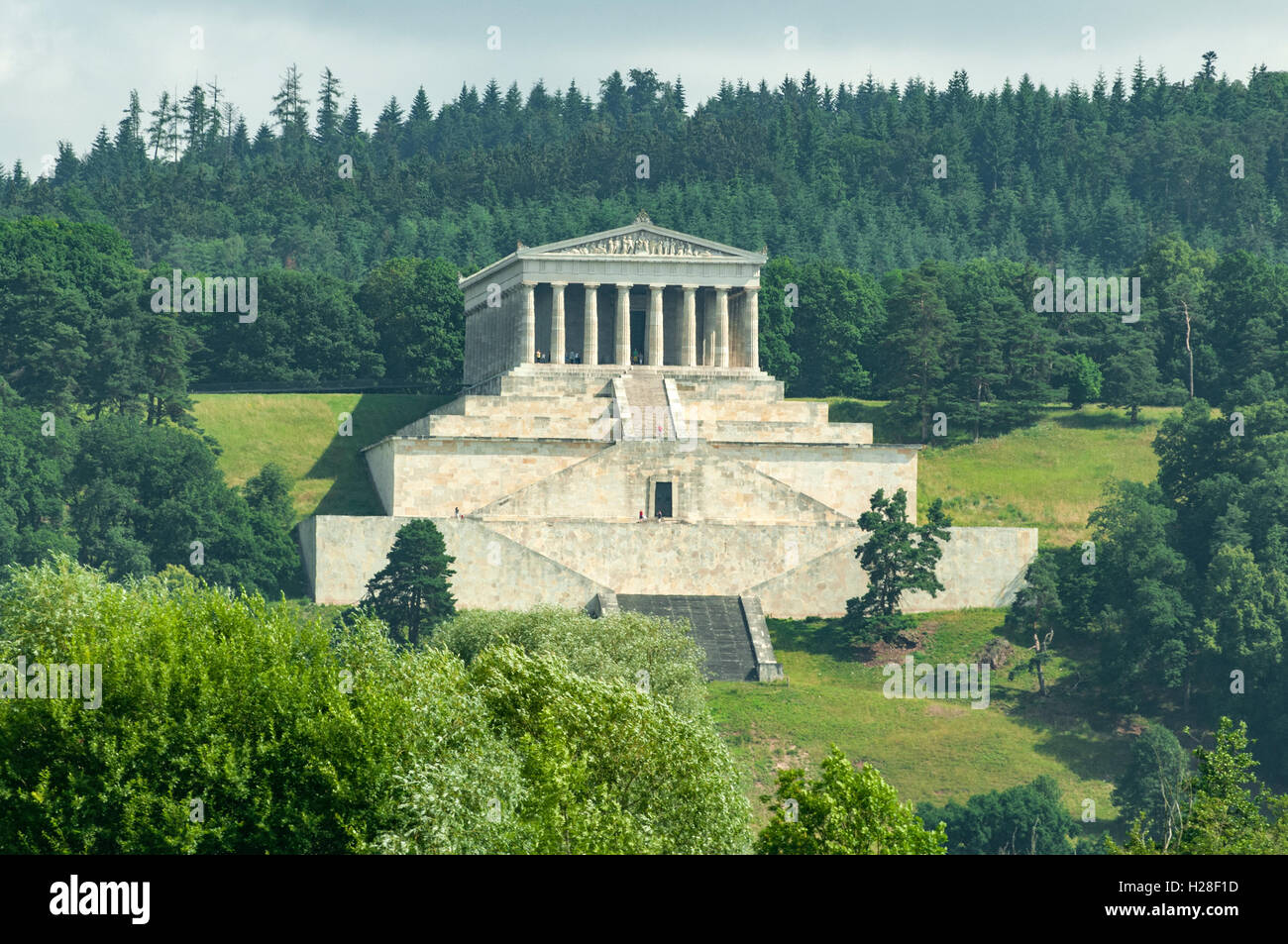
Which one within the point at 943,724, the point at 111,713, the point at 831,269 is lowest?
the point at 943,724

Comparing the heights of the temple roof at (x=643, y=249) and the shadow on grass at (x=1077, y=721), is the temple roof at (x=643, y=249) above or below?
above

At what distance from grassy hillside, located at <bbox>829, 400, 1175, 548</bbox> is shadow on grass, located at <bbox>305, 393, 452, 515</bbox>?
65.2 ft

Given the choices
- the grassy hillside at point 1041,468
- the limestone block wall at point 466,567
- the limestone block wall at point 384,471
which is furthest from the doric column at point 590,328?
the limestone block wall at point 466,567

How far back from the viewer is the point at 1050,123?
182750 millimetres

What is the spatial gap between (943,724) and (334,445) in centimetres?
3751

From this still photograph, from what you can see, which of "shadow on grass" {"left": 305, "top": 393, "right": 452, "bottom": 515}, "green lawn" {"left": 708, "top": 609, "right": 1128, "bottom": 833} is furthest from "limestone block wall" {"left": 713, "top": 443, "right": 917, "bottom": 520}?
"shadow on grass" {"left": 305, "top": 393, "right": 452, "bottom": 515}

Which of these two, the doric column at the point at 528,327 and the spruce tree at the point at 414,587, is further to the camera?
the doric column at the point at 528,327

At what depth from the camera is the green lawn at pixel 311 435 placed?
88.4 metres

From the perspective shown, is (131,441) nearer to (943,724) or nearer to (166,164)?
(943,724)

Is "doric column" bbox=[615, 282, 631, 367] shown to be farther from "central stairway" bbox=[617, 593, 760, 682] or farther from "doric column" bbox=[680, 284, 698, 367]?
"central stairway" bbox=[617, 593, 760, 682]

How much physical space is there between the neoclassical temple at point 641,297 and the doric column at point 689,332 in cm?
4

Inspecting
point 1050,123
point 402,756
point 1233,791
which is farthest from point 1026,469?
point 1050,123

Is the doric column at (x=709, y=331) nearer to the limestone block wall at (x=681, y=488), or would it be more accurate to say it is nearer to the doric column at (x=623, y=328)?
the doric column at (x=623, y=328)

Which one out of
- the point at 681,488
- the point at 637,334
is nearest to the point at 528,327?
the point at 637,334
